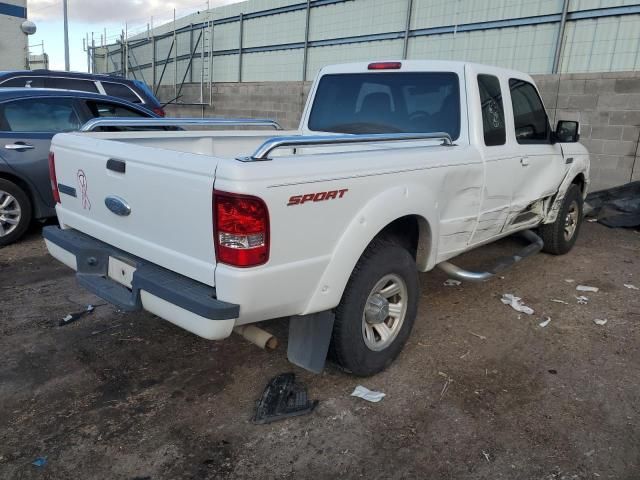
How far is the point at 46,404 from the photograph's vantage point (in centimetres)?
297

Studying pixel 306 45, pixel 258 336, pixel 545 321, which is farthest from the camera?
pixel 306 45

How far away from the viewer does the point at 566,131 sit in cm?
499

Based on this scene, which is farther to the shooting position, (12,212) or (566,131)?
(12,212)

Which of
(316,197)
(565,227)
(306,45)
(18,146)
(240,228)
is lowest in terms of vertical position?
(565,227)

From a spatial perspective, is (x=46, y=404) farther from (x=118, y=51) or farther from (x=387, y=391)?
(x=118, y=51)

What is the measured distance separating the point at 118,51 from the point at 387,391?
28415mm

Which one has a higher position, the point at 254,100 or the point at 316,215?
the point at 254,100

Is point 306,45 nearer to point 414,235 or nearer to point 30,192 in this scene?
point 30,192

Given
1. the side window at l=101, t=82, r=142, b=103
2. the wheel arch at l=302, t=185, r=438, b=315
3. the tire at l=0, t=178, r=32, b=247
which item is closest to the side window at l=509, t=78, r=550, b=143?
the wheel arch at l=302, t=185, r=438, b=315

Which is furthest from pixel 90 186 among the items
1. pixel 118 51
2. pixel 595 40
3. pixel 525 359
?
pixel 118 51

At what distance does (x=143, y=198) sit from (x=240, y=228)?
715 millimetres

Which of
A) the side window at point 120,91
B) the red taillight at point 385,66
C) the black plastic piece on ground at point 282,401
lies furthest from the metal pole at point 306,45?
the black plastic piece on ground at point 282,401

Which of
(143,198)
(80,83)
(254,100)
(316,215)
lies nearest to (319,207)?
(316,215)

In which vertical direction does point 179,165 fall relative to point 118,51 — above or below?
below
